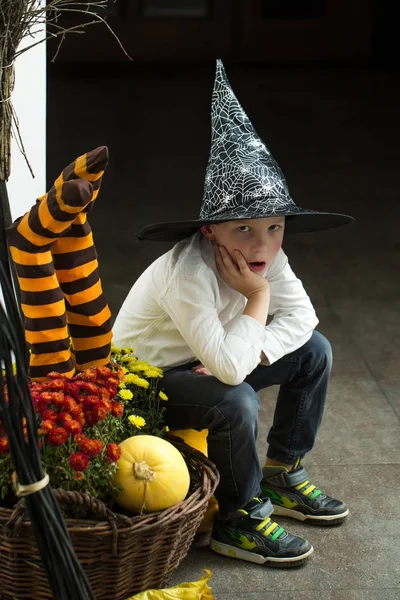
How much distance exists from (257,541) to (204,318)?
577 mm

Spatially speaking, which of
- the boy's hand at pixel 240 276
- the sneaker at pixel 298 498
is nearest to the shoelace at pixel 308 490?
the sneaker at pixel 298 498

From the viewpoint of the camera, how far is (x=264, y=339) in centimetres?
250

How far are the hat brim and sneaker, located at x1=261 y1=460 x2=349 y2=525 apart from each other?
0.66 m

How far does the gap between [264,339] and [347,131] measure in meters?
5.56

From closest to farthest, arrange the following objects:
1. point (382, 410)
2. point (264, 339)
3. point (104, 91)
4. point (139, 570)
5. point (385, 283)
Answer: point (139, 570) → point (264, 339) → point (382, 410) → point (385, 283) → point (104, 91)

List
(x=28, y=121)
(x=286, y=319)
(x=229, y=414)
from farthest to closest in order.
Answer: (x=28, y=121), (x=286, y=319), (x=229, y=414)

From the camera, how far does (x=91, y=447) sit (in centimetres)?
203

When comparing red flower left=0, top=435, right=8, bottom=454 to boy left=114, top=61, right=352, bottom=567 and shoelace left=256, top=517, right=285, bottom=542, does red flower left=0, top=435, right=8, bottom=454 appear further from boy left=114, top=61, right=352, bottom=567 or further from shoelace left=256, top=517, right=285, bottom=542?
shoelace left=256, top=517, right=285, bottom=542

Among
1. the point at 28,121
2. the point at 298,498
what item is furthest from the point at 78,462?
the point at 28,121

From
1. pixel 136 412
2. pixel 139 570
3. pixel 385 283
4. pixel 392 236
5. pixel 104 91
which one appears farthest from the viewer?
pixel 104 91

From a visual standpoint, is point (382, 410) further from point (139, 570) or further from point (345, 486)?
point (139, 570)

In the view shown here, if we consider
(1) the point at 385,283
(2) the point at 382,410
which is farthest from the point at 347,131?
(2) the point at 382,410

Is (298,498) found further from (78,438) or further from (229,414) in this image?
(78,438)

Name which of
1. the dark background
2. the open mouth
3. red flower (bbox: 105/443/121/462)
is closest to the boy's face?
the open mouth
